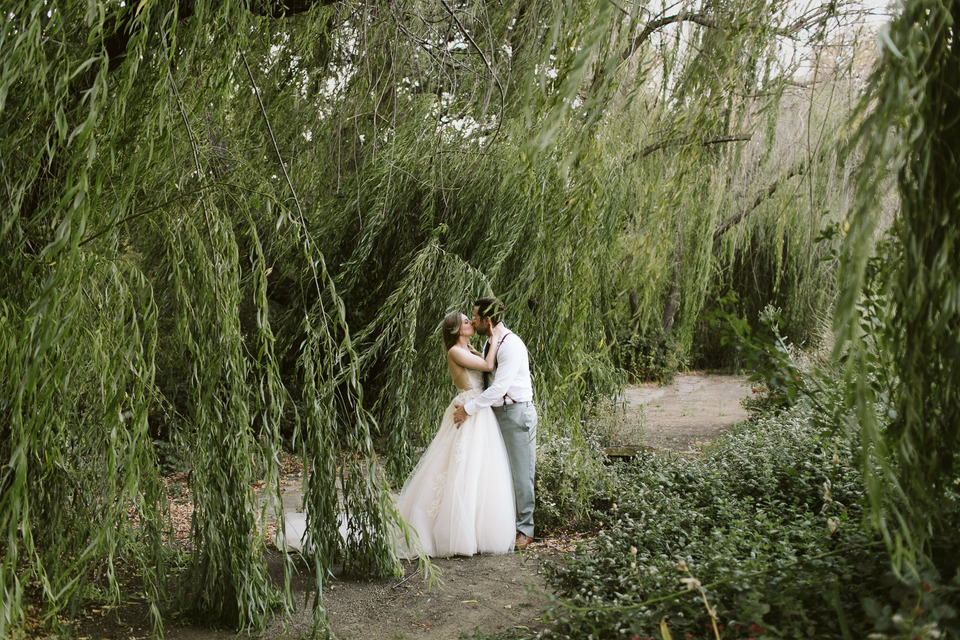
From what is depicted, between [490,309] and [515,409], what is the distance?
597 millimetres

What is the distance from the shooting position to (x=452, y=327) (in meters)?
4.40

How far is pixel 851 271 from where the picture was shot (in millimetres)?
1368

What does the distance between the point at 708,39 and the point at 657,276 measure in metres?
1.21

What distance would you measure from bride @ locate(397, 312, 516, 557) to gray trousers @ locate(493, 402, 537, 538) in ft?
0.17

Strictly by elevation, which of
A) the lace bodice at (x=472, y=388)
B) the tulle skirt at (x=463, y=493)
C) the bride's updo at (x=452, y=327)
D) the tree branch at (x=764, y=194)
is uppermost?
the tree branch at (x=764, y=194)

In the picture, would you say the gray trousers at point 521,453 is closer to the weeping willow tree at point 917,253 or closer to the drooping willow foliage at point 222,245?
the drooping willow foliage at point 222,245

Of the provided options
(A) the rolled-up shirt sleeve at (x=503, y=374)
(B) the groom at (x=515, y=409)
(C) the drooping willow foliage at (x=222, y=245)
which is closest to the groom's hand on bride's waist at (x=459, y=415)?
(B) the groom at (x=515, y=409)

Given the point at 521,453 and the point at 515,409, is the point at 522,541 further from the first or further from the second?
the point at 515,409

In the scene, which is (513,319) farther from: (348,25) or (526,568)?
(348,25)

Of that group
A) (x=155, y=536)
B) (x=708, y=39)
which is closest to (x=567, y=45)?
(x=708, y=39)

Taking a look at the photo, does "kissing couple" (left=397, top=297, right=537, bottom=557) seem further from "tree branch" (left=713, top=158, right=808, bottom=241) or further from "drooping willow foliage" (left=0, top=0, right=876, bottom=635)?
"tree branch" (left=713, top=158, right=808, bottom=241)

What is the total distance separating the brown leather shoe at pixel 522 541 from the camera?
439 cm

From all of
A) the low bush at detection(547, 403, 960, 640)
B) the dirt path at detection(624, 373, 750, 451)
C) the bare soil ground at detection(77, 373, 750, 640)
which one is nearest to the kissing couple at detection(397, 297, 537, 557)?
the bare soil ground at detection(77, 373, 750, 640)

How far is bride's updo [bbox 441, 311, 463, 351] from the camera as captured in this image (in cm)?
439
